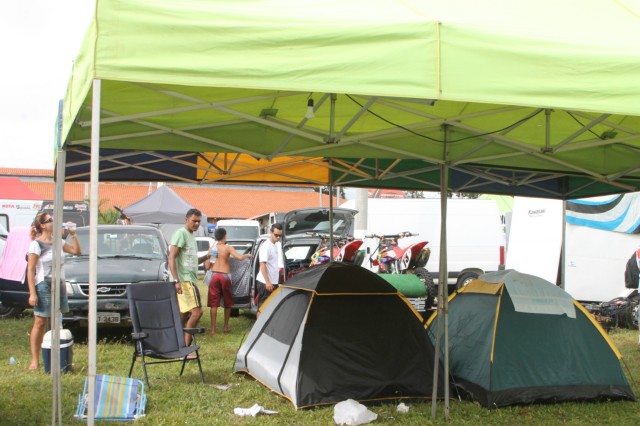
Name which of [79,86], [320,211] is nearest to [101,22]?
[79,86]

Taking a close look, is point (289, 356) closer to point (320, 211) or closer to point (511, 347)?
point (511, 347)

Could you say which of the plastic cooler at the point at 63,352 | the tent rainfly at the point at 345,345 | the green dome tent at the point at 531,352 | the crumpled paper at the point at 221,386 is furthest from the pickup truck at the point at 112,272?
the green dome tent at the point at 531,352

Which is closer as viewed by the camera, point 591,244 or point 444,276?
point 444,276

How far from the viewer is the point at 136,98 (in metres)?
4.84

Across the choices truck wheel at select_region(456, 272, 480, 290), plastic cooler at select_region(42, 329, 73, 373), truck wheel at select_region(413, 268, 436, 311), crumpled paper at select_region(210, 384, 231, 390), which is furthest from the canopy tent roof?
truck wheel at select_region(456, 272, 480, 290)

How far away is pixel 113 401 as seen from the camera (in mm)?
5316

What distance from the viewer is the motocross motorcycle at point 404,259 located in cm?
1218

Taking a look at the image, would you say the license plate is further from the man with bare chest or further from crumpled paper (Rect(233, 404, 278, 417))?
crumpled paper (Rect(233, 404, 278, 417))

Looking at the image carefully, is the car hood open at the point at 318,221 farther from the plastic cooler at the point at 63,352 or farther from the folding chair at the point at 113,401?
the folding chair at the point at 113,401

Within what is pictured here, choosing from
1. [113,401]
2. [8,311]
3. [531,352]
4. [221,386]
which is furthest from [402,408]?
[8,311]

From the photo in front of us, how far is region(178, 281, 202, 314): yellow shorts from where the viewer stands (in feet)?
26.7

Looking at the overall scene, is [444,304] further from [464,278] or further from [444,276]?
[464,278]

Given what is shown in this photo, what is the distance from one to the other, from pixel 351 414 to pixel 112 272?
4942 mm

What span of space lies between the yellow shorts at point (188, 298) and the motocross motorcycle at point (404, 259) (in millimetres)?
4793
